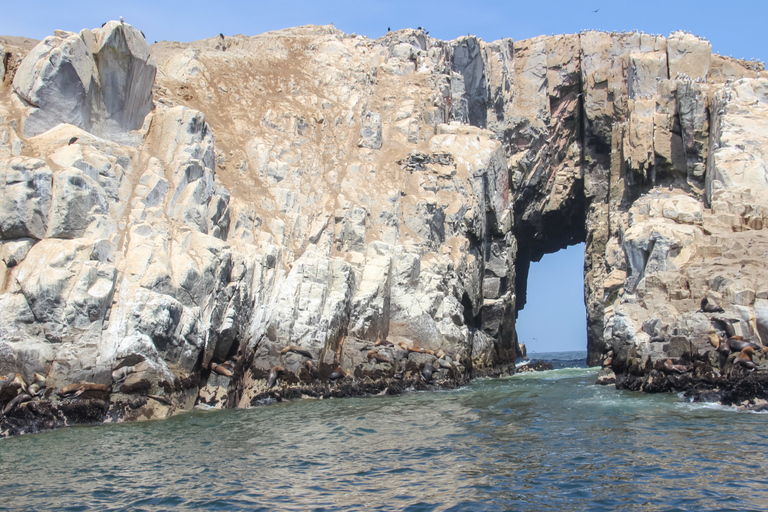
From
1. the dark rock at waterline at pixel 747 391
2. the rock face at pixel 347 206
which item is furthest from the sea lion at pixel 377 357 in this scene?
the dark rock at waterline at pixel 747 391

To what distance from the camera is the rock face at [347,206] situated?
2336 cm

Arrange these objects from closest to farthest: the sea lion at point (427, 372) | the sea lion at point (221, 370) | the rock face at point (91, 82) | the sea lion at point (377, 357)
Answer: the sea lion at point (221, 370)
the rock face at point (91, 82)
the sea lion at point (377, 357)
the sea lion at point (427, 372)

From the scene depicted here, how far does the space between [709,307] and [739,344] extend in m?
2.89

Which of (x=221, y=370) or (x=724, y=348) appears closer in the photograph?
(x=724, y=348)

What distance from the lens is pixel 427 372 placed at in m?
31.7

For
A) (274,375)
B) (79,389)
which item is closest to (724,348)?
(274,375)

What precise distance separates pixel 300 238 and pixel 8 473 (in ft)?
73.0

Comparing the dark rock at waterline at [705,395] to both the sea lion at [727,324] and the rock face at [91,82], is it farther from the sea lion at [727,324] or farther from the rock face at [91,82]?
the rock face at [91,82]

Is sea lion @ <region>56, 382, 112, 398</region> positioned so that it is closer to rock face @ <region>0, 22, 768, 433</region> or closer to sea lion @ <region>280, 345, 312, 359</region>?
rock face @ <region>0, 22, 768, 433</region>

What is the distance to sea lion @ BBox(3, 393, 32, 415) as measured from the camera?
18891 millimetres

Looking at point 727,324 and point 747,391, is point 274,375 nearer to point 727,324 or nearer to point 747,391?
point 747,391

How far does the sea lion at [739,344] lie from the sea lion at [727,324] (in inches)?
24.3

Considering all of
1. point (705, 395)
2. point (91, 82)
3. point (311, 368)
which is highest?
point (91, 82)

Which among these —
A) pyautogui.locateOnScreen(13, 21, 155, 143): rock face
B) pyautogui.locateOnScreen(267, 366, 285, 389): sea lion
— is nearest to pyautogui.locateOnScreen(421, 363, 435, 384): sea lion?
pyautogui.locateOnScreen(267, 366, 285, 389): sea lion
